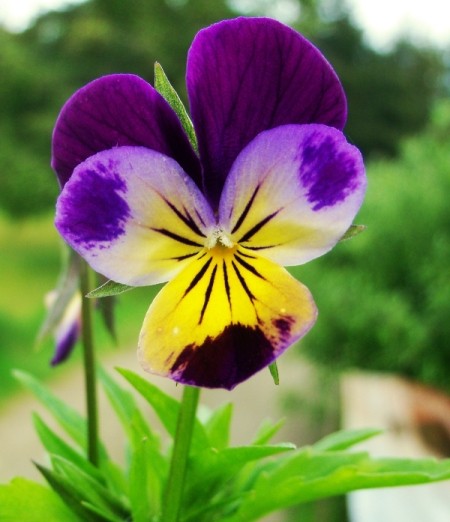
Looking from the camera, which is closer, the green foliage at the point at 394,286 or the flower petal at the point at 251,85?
the flower petal at the point at 251,85

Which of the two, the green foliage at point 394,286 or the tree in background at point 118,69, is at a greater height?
the tree in background at point 118,69

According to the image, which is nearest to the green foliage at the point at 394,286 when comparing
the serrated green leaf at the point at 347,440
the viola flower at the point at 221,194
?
the serrated green leaf at the point at 347,440

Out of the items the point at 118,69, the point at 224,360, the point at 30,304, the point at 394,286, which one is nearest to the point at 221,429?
the point at 224,360

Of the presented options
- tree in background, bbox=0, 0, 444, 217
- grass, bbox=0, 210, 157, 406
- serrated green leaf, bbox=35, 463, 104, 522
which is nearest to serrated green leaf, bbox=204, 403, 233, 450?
serrated green leaf, bbox=35, 463, 104, 522

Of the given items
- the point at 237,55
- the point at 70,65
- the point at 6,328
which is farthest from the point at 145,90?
the point at 70,65

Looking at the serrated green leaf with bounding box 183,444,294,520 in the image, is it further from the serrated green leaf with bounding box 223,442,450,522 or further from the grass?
the grass

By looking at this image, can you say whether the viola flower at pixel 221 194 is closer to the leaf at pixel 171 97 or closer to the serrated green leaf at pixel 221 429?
the leaf at pixel 171 97
